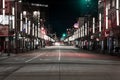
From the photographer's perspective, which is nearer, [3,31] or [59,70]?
[59,70]

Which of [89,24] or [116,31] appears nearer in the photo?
[116,31]

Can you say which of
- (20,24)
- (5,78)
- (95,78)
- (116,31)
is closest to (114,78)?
(95,78)

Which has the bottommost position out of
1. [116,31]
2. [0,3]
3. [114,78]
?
[114,78]

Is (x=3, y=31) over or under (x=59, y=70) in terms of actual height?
over

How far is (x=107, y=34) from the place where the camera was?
83188mm

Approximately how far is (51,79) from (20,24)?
82.2 meters

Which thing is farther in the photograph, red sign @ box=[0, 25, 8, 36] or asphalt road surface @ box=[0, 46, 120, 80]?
red sign @ box=[0, 25, 8, 36]

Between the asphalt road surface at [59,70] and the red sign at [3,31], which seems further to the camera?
the red sign at [3,31]

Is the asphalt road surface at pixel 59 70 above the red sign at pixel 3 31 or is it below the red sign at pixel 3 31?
below

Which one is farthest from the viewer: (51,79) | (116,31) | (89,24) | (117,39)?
(89,24)

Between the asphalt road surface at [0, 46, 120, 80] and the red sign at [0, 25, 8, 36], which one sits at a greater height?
the red sign at [0, 25, 8, 36]

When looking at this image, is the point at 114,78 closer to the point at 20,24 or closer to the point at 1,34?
the point at 1,34

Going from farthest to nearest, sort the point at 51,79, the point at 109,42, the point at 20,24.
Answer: the point at 20,24 < the point at 109,42 < the point at 51,79

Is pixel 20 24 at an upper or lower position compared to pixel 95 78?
upper
